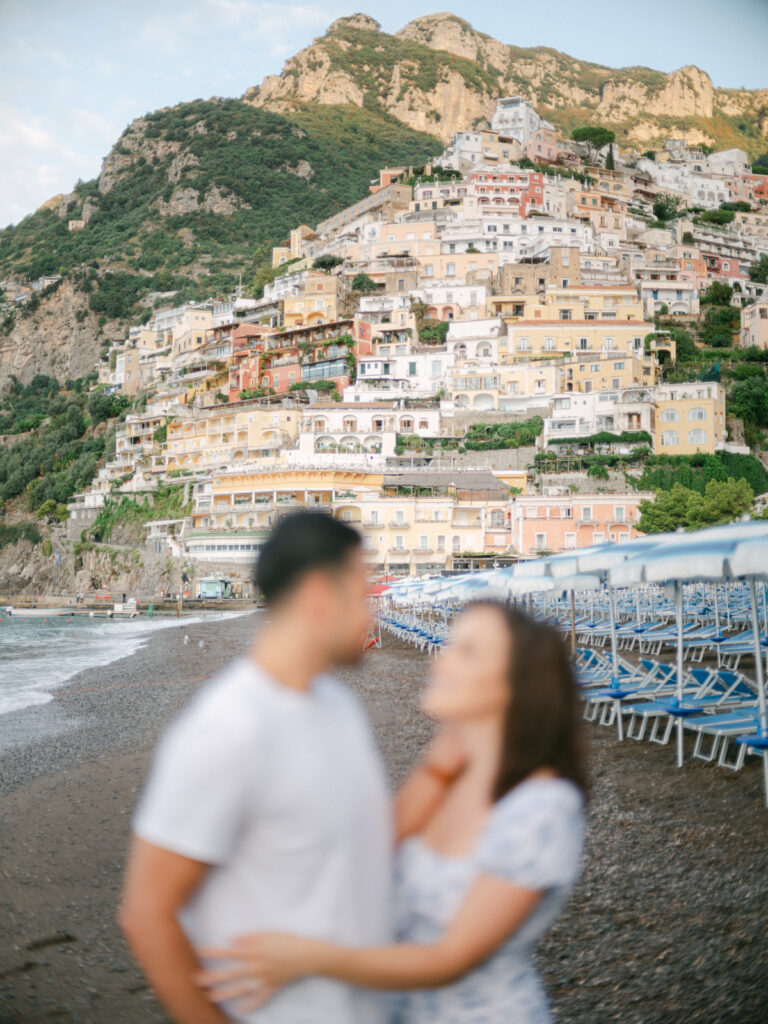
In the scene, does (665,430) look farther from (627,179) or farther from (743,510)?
(627,179)

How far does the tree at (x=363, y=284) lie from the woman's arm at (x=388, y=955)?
2655 inches

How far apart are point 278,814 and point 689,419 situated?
4847 cm

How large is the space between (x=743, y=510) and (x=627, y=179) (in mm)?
66345

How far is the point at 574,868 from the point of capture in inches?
57.4

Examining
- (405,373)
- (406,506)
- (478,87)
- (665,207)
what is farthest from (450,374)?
(478,87)

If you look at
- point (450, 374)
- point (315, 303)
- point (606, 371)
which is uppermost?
point (315, 303)

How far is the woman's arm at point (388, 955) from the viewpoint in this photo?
4.50 feet

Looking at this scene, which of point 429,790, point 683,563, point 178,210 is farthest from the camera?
point 178,210

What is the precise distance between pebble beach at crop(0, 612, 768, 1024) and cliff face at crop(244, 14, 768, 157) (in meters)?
142

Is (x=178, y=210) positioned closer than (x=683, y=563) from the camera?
No

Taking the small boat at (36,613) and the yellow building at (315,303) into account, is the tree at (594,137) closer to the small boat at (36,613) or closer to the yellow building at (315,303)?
the yellow building at (315,303)

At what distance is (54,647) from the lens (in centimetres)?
2694

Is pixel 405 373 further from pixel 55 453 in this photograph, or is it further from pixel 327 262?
pixel 55 453

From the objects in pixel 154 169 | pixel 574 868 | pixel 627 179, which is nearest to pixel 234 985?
pixel 574 868
